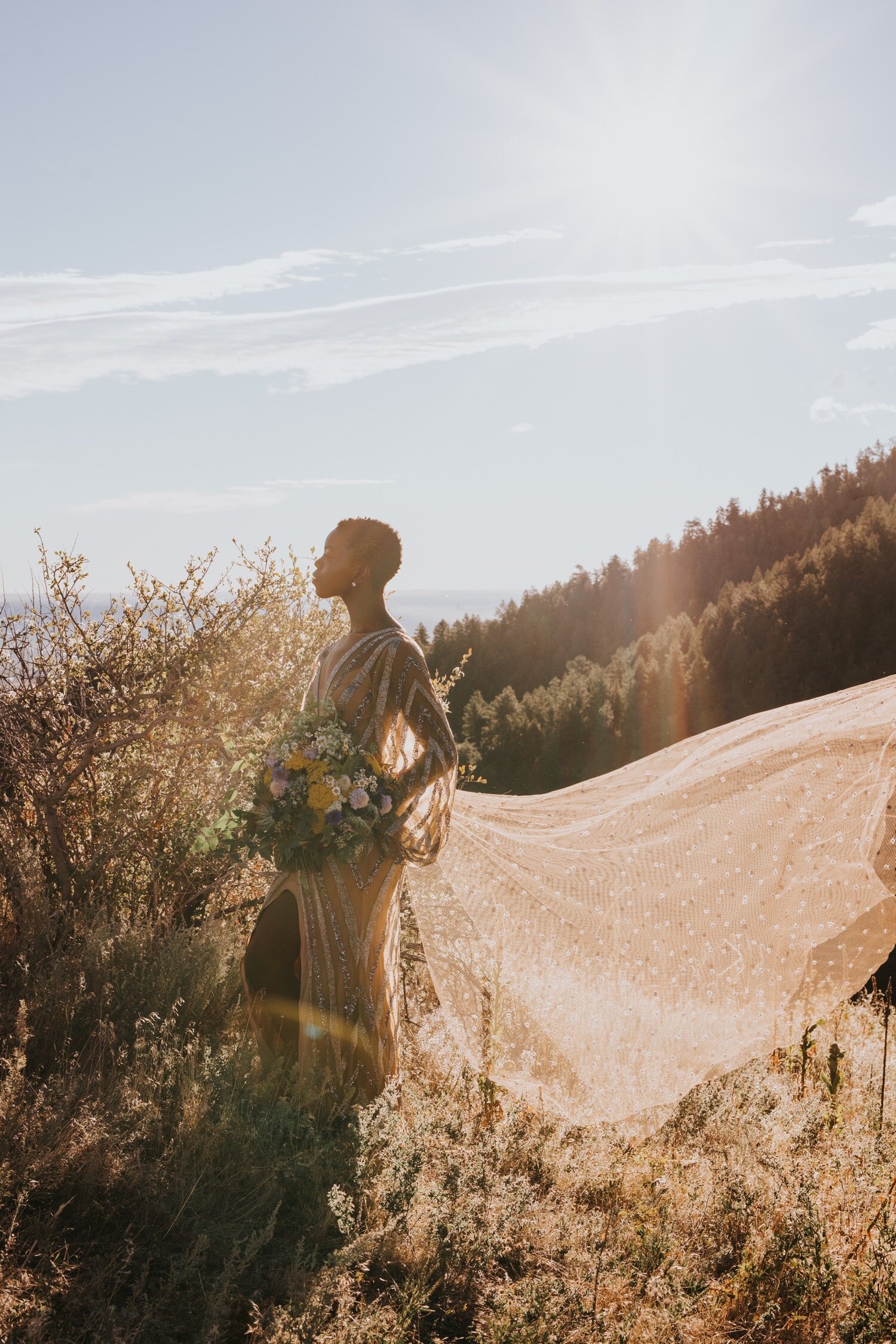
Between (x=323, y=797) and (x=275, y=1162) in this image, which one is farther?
(x=323, y=797)

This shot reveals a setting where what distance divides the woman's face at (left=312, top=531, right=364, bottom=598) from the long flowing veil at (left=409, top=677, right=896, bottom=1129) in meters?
1.34

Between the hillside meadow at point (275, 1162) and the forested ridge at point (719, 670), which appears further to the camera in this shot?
the forested ridge at point (719, 670)

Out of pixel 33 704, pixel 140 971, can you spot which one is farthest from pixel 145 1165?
pixel 33 704

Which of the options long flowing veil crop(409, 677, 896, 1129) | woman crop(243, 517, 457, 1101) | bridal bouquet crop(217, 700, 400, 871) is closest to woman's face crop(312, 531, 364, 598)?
woman crop(243, 517, 457, 1101)

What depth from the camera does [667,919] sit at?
4531mm

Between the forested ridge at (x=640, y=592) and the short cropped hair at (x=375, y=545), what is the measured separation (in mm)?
47262

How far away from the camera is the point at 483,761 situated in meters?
45.2

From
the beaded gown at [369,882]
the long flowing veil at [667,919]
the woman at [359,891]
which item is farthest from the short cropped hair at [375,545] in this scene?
the long flowing veil at [667,919]

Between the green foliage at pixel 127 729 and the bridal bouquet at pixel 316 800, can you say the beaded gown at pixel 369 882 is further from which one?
the green foliage at pixel 127 729

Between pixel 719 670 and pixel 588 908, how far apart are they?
39438 millimetres

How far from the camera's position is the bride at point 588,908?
3871 millimetres

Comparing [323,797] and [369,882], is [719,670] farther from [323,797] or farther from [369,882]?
[323,797]

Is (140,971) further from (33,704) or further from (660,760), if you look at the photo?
(660,760)

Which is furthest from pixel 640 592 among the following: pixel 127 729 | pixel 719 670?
pixel 127 729
